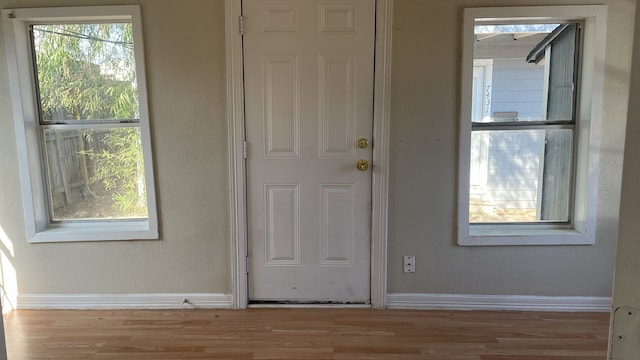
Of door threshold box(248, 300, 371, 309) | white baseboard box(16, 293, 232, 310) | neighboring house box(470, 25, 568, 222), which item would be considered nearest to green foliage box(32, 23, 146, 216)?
white baseboard box(16, 293, 232, 310)

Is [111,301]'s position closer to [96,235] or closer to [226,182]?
[96,235]

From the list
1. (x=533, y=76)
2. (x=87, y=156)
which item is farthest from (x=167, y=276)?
(x=533, y=76)

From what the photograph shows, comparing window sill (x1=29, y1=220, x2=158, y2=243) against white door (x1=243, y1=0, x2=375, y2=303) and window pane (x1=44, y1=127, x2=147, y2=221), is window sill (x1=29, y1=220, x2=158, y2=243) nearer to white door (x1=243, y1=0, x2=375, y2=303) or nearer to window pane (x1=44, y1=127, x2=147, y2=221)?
window pane (x1=44, y1=127, x2=147, y2=221)

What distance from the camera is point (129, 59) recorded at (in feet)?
8.23

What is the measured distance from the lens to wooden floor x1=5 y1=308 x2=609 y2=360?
213cm

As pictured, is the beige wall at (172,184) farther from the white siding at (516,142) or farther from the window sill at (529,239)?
the white siding at (516,142)

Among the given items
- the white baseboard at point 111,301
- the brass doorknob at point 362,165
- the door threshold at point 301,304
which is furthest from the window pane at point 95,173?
the brass doorknob at point 362,165

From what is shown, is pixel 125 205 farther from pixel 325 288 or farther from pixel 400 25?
pixel 400 25

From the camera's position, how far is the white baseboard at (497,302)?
2543 mm

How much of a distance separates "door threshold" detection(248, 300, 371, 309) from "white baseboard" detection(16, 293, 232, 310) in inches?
10.7

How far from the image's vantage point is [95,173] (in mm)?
2631

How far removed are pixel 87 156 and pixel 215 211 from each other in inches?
35.3

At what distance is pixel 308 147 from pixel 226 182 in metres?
0.54

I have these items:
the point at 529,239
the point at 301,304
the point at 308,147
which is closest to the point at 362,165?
the point at 308,147
